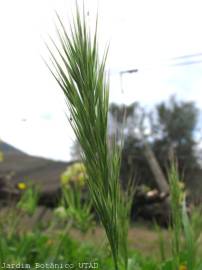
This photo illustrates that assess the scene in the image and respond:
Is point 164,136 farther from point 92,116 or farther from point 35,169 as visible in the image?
point 92,116

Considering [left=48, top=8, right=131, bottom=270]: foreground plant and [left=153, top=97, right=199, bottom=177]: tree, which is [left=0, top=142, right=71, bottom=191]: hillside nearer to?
[left=153, top=97, right=199, bottom=177]: tree

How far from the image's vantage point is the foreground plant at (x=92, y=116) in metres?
0.39

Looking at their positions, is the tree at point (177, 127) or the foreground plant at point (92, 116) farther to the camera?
the tree at point (177, 127)

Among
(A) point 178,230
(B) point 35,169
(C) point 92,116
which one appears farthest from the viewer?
(B) point 35,169

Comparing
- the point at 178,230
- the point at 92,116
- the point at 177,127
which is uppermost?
the point at 177,127

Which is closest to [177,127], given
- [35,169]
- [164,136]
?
[164,136]

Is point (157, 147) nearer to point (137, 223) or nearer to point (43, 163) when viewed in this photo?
point (43, 163)

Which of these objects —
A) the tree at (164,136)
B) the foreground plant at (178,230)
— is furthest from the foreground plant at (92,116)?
the tree at (164,136)

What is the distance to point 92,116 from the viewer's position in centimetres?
39

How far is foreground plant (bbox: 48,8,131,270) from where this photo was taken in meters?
0.39

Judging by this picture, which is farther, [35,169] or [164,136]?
[164,136]

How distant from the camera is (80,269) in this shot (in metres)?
0.62

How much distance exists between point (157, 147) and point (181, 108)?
1180 mm

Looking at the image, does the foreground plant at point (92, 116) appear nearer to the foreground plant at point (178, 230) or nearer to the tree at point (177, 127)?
the foreground plant at point (178, 230)
